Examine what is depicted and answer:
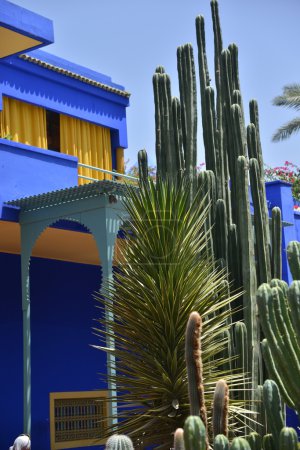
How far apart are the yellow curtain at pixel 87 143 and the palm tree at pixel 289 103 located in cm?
1055

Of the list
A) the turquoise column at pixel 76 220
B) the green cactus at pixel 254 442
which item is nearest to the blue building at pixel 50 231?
the turquoise column at pixel 76 220

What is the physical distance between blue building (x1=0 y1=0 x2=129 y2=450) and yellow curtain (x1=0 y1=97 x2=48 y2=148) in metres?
0.02

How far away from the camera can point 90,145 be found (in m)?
16.8

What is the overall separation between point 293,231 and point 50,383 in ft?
19.9

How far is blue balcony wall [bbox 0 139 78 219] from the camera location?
12.1m

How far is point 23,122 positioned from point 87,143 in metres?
1.85

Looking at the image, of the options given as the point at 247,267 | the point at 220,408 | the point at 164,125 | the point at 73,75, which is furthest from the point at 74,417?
the point at 220,408

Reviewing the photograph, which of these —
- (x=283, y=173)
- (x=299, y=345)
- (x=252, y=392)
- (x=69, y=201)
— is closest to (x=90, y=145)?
(x=69, y=201)

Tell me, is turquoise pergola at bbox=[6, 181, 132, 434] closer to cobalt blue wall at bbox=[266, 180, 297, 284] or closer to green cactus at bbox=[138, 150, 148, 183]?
green cactus at bbox=[138, 150, 148, 183]

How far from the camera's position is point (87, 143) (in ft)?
54.9

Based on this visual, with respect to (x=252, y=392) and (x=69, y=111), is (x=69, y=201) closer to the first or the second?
(x=252, y=392)

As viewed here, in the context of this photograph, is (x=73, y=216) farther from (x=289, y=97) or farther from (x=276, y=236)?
(x=289, y=97)

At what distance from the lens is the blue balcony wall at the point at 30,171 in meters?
12.1

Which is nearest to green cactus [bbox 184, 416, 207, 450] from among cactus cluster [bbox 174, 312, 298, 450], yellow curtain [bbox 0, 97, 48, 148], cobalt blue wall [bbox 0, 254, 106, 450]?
cactus cluster [bbox 174, 312, 298, 450]
